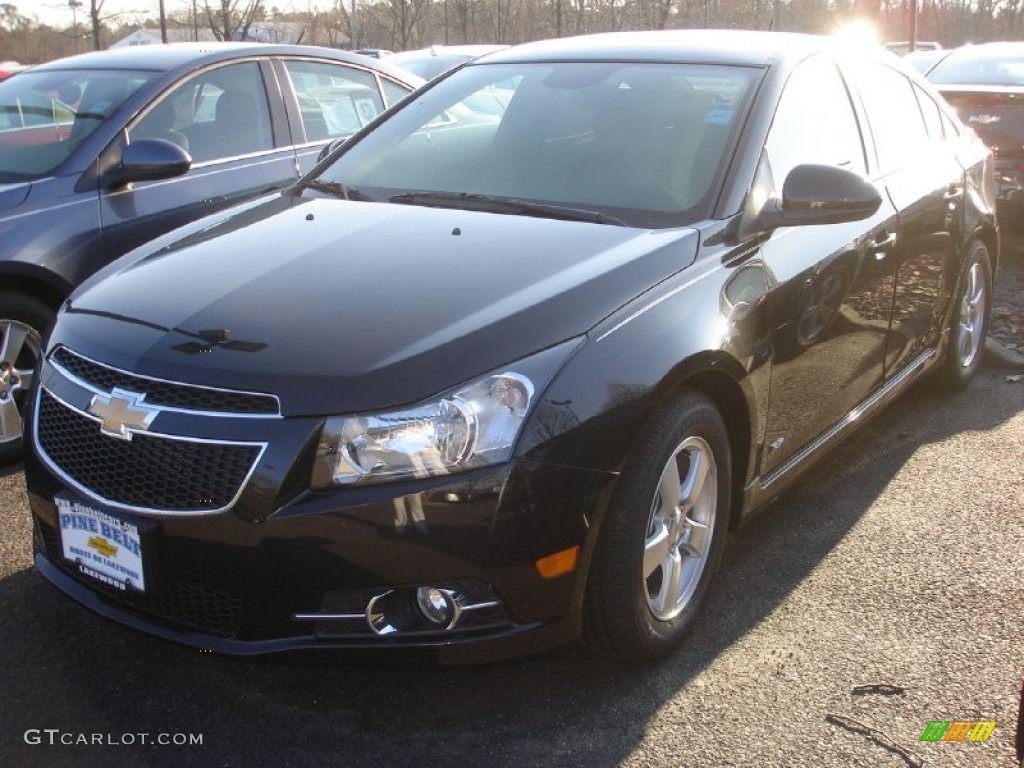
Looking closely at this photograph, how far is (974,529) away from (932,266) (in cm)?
117

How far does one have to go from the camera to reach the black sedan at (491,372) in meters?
2.33

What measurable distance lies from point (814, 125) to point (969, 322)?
2.04 metres

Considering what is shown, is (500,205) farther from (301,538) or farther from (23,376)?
(23,376)

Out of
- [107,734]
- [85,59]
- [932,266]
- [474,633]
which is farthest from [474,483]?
[85,59]

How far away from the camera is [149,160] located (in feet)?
14.3

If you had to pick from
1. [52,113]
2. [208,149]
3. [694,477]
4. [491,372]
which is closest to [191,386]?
[491,372]

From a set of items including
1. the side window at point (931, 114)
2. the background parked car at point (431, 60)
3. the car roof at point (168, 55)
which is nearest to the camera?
the side window at point (931, 114)

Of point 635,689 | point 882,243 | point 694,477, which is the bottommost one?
point 635,689

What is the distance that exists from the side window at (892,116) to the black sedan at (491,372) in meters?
0.24

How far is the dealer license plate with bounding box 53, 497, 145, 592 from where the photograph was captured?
2.44m

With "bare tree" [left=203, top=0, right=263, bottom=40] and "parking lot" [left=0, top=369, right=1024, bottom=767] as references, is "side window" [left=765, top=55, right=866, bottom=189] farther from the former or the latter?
"bare tree" [left=203, top=0, right=263, bottom=40]

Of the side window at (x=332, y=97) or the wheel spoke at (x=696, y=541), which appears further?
the side window at (x=332, y=97)

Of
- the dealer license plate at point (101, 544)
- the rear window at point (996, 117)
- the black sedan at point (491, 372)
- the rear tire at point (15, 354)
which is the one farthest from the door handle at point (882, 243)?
the rear window at point (996, 117)

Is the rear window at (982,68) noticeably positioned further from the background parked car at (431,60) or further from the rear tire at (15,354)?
the rear tire at (15,354)
